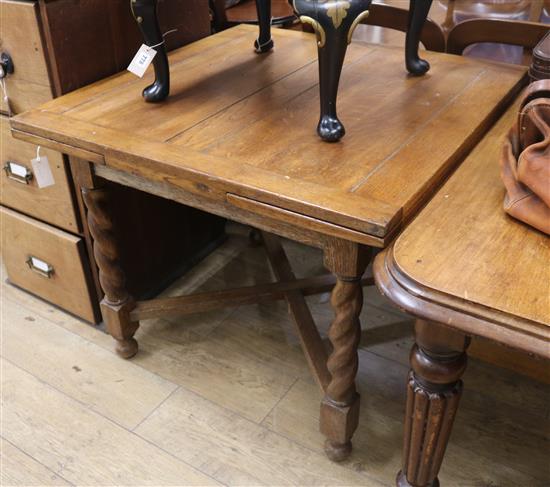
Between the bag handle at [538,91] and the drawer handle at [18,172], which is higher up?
the bag handle at [538,91]

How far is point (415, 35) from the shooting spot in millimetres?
1247

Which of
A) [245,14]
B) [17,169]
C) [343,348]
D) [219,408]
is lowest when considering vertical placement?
[219,408]

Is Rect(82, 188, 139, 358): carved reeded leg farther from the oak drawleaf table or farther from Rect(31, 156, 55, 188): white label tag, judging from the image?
Rect(31, 156, 55, 188): white label tag

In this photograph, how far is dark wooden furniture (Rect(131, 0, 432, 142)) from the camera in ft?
3.05

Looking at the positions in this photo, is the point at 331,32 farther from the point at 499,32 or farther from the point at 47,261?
the point at 47,261

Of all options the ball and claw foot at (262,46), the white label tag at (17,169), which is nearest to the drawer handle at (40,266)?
the white label tag at (17,169)

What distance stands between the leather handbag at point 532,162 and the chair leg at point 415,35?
0.49 meters

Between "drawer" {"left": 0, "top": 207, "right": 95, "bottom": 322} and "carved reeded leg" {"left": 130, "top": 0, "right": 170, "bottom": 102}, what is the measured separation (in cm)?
41

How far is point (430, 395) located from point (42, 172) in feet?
2.98

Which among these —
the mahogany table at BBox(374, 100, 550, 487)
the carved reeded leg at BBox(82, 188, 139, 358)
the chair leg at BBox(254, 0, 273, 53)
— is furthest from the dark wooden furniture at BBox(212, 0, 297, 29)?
the mahogany table at BBox(374, 100, 550, 487)

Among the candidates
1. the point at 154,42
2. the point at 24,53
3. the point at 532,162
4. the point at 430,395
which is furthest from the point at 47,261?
the point at 532,162

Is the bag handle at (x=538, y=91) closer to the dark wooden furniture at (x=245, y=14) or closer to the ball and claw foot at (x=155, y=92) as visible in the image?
the ball and claw foot at (x=155, y=92)

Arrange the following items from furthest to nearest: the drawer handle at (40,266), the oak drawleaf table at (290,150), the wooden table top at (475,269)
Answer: the drawer handle at (40,266), the oak drawleaf table at (290,150), the wooden table top at (475,269)

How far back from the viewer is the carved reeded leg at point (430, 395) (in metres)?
0.80
